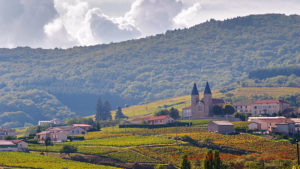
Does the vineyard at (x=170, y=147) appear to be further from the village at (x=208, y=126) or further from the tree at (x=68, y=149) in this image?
the village at (x=208, y=126)

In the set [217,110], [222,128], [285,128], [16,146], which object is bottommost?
[16,146]

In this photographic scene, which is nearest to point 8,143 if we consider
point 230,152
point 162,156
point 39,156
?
point 39,156

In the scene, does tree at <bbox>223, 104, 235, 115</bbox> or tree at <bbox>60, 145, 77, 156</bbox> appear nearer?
tree at <bbox>60, 145, 77, 156</bbox>

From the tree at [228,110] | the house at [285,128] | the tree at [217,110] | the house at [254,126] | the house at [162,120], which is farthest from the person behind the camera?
the tree at [217,110]

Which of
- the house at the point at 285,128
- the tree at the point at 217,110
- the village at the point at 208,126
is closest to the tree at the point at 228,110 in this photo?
the village at the point at 208,126

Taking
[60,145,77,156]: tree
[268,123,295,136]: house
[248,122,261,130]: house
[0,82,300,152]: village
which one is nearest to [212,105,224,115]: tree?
[0,82,300,152]: village

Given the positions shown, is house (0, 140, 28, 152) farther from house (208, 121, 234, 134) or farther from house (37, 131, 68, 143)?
house (208, 121, 234, 134)

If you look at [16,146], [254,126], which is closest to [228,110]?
[254,126]

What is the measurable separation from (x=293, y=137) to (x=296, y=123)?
922 cm

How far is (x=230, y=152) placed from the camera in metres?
140

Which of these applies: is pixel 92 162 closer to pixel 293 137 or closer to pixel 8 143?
pixel 8 143

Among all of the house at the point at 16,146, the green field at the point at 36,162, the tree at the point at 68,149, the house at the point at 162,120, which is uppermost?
the house at the point at 162,120

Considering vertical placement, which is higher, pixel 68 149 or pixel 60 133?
pixel 60 133

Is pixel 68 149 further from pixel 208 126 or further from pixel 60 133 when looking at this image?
pixel 208 126
